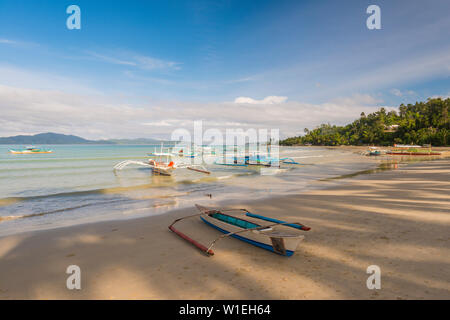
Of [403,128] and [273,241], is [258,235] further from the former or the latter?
[403,128]

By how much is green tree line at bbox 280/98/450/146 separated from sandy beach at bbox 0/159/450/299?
9214 cm

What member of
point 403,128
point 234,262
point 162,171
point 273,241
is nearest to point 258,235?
point 273,241

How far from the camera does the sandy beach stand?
4305 mm

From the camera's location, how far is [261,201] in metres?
12.5

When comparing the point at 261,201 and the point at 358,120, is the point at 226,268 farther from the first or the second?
the point at 358,120

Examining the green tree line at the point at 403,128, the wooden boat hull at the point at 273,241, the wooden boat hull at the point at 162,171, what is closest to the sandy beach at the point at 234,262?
the wooden boat hull at the point at 273,241

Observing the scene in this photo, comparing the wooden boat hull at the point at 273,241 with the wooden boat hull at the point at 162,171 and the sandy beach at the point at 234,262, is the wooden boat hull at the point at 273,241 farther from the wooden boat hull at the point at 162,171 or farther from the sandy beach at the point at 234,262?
the wooden boat hull at the point at 162,171

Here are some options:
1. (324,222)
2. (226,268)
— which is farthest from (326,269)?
(324,222)

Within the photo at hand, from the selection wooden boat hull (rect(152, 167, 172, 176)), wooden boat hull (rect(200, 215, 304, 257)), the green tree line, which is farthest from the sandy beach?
the green tree line

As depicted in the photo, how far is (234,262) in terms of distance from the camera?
Answer: 545 cm

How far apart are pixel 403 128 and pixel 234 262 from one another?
10989cm

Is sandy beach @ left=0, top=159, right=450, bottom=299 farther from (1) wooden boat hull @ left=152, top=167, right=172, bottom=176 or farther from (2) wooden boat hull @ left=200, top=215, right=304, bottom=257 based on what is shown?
(1) wooden boat hull @ left=152, top=167, right=172, bottom=176

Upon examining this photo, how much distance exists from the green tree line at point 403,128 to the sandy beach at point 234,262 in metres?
92.1
